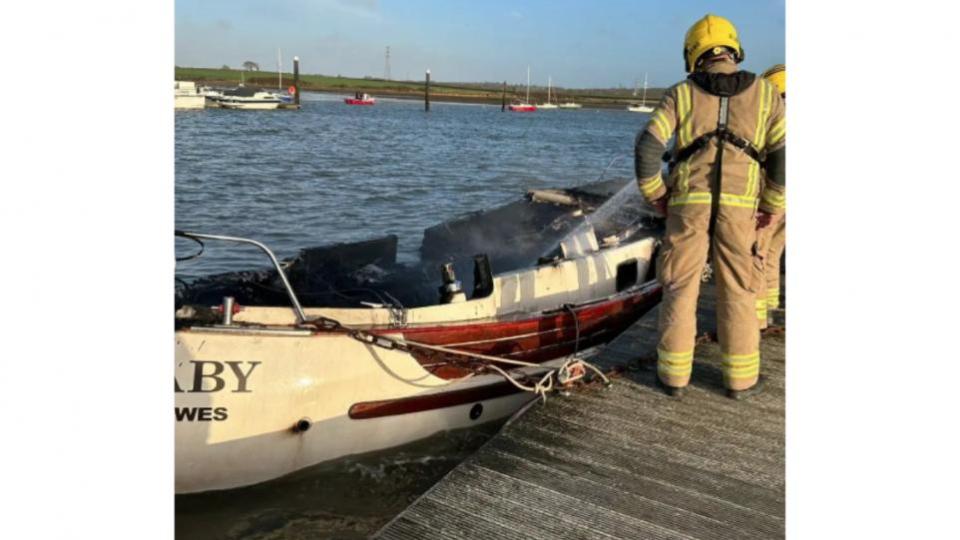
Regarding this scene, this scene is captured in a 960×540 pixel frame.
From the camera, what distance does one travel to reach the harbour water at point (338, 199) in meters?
4.38

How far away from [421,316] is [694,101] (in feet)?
7.45

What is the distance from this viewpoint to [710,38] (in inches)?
138

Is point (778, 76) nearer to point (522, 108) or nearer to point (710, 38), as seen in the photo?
point (710, 38)

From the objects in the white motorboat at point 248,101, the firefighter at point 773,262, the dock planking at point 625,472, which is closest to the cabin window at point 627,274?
the firefighter at point 773,262

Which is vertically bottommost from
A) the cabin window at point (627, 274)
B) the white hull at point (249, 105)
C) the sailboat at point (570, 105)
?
the cabin window at point (627, 274)

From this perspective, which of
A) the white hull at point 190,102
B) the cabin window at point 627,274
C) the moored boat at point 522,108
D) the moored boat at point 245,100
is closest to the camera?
the cabin window at point 627,274

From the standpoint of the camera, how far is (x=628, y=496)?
316cm

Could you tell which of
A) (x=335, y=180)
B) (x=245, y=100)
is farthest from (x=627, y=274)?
(x=245, y=100)

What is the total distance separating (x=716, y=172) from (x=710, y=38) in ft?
2.16

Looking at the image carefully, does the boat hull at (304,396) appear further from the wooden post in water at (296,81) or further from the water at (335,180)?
the wooden post in water at (296,81)

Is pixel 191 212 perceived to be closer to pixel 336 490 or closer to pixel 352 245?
pixel 352 245

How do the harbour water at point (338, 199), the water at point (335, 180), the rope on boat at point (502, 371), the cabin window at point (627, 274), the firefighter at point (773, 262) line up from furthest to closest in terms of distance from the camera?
the water at point (335, 180)
the cabin window at point (627, 274)
the firefighter at point (773, 262)
the harbour water at point (338, 199)
the rope on boat at point (502, 371)

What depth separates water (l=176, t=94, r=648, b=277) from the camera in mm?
12203

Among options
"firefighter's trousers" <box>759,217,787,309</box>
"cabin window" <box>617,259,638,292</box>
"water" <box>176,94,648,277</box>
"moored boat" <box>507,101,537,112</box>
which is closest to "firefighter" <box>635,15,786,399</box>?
"firefighter's trousers" <box>759,217,787,309</box>
